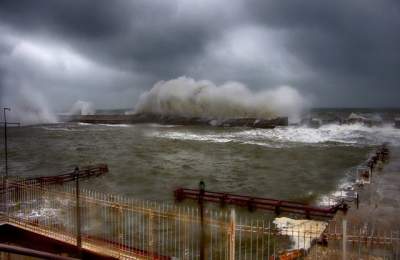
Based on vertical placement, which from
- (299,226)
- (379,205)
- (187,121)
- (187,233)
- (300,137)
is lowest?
(187,233)

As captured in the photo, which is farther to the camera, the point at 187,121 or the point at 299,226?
the point at 187,121

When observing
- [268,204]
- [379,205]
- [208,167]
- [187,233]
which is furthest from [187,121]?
[379,205]

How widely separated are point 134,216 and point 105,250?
5407 mm

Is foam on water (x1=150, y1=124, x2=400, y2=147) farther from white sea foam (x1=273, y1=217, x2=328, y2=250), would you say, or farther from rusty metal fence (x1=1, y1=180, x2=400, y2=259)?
rusty metal fence (x1=1, y1=180, x2=400, y2=259)

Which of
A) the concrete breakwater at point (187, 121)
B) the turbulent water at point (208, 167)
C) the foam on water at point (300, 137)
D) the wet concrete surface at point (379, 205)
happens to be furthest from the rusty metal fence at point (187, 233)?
the concrete breakwater at point (187, 121)

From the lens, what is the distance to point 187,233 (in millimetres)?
12672

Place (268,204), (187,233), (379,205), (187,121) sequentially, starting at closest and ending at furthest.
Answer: (187,233), (379,205), (268,204), (187,121)

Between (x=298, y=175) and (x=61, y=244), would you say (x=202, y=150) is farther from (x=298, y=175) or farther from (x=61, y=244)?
(x=61, y=244)

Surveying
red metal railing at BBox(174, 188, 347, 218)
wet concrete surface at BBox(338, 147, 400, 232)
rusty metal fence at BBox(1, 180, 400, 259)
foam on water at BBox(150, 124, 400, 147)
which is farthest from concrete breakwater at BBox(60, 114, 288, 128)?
rusty metal fence at BBox(1, 180, 400, 259)

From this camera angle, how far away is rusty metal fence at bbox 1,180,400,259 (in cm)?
812

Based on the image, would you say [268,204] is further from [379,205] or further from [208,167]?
[208,167]

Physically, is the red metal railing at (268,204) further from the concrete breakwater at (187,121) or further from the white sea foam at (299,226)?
the concrete breakwater at (187,121)

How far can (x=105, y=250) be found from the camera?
906 cm

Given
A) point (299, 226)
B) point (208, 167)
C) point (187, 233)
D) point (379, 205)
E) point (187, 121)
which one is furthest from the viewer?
point (187, 121)
